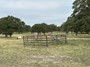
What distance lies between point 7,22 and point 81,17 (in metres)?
26.5

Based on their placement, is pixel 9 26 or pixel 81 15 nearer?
pixel 81 15

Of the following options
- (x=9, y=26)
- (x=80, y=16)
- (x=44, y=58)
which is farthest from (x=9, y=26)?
(x=44, y=58)

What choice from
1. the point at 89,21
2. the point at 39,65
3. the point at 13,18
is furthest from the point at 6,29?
the point at 39,65

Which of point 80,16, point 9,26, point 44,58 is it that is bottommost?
point 44,58

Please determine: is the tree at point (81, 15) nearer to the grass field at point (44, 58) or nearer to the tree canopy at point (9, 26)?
the grass field at point (44, 58)

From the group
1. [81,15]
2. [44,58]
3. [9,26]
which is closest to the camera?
[44,58]

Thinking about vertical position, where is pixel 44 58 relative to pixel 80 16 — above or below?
below

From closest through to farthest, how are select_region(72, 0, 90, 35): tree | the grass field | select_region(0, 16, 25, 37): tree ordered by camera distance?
the grass field → select_region(72, 0, 90, 35): tree → select_region(0, 16, 25, 37): tree

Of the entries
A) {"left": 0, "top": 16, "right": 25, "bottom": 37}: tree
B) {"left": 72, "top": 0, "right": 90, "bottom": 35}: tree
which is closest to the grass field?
{"left": 72, "top": 0, "right": 90, "bottom": 35}: tree

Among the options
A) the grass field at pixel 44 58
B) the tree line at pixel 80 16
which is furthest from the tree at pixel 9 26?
the grass field at pixel 44 58

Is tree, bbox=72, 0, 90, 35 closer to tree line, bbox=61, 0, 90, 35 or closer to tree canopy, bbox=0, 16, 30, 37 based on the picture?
tree line, bbox=61, 0, 90, 35

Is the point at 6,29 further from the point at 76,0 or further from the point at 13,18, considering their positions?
the point at 76,0

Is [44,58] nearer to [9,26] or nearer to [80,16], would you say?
[80,16]

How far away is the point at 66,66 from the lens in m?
12.8
